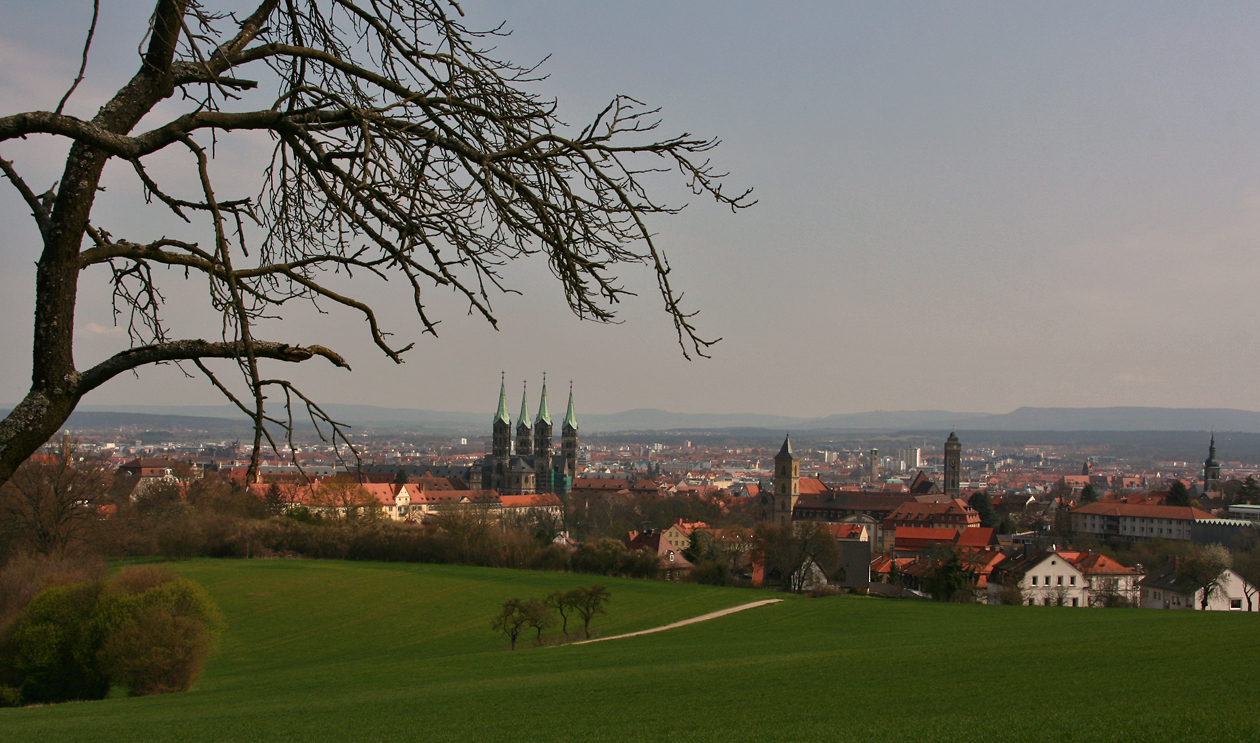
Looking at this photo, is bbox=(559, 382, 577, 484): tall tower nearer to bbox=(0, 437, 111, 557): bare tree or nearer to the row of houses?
the row of houses

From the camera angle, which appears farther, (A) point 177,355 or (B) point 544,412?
(B) point 544,412

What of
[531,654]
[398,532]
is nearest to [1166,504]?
[398,532]

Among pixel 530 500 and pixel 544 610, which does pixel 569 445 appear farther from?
pixel 544 610

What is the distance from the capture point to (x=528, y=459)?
4766 inches

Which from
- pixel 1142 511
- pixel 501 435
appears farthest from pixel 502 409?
pixel 1142 511

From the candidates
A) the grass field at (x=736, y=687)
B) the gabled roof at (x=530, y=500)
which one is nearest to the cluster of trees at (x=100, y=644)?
the grass field at (x=736, y=687)

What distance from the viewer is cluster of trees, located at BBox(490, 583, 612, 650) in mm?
28031

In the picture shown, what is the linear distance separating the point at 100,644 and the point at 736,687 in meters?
16.5

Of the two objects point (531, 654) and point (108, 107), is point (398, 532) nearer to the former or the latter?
point (531, 654)

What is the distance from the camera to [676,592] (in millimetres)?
43188

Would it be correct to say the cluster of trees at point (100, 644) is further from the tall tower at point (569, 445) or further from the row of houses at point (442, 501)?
the tall tower at point (569, 445)

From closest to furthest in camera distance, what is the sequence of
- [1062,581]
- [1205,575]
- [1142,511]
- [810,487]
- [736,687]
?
[736,687], [1205,575], [1062,581], [1142,511], [810,487]

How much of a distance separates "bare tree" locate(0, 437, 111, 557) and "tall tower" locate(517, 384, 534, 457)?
90028 mm

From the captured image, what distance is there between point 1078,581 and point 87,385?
51402 millimetres
